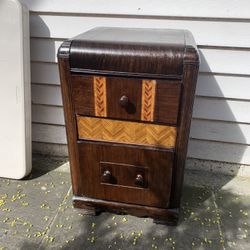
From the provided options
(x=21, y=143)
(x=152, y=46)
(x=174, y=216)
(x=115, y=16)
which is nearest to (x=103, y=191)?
(x=174, y=216)

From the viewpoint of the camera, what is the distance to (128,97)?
1.40 m

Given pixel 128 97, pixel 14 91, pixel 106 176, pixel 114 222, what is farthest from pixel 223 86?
pixel 14 91

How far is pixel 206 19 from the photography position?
1779 millimetres

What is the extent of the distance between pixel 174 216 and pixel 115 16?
1.27 meters

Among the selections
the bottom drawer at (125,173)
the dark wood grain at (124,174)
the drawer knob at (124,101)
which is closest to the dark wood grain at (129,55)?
the drawer knob at (124,101)

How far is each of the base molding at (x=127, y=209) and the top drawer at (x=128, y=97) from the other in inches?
22.6

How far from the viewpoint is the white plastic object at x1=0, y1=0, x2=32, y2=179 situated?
5.93ft

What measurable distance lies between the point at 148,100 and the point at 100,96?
0.23 meters

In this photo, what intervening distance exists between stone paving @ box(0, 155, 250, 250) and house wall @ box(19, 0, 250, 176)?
30 centimetres

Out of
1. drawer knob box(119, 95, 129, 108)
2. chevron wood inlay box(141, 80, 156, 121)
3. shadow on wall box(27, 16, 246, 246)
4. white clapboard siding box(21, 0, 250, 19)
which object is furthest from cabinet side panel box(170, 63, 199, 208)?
white clapboard siding box(21, 0, 250, 19)

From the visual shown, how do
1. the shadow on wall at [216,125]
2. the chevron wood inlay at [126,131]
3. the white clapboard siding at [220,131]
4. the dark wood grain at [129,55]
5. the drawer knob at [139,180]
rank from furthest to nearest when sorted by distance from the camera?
the white clapboard siding at [220,131]
the shadow on wall at [216,125]
the drawer knob at [139,180]
the chevron wood inlay at [126,131]
the dark wood grain at [129,55]

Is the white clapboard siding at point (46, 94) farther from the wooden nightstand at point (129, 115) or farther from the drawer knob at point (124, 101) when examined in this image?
the drawer knob at point (124, 101)

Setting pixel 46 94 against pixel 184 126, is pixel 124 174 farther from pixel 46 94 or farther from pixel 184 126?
pixel 46 94

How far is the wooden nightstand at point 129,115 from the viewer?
134cm
